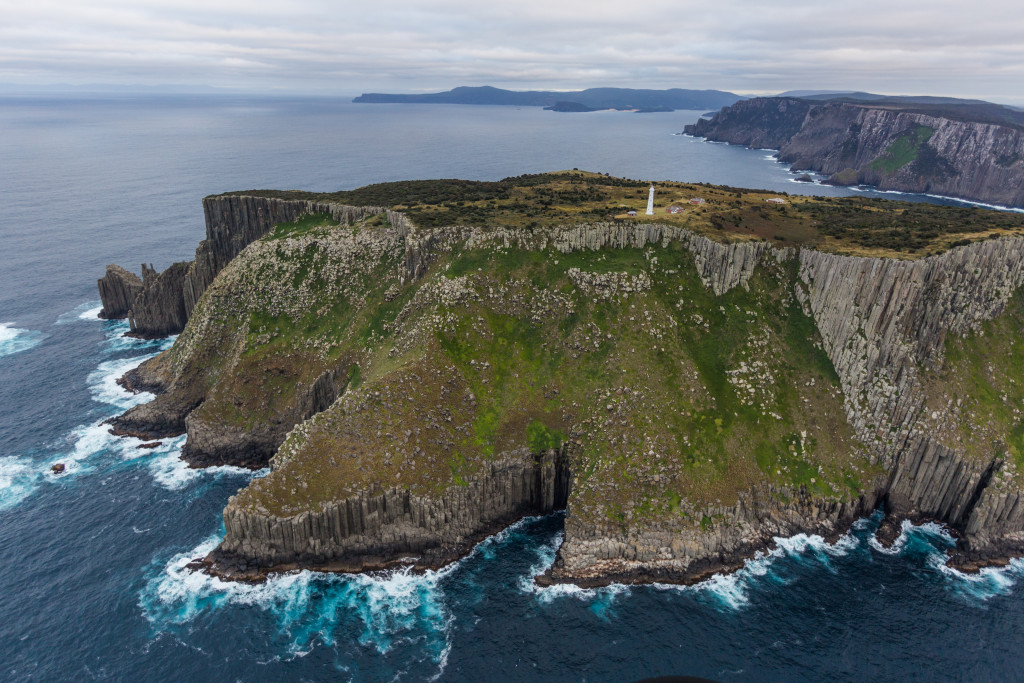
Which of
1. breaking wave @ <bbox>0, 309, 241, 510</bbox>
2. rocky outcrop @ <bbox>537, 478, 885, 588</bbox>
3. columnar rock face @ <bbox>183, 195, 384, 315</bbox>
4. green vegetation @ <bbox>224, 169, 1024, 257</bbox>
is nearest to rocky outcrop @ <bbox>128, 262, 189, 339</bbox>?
columnar rock face @ <bbox>183, 195, 384, 315</bbox>

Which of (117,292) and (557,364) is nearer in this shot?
(557,364)

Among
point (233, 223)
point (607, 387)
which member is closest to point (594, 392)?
point (607, 387)

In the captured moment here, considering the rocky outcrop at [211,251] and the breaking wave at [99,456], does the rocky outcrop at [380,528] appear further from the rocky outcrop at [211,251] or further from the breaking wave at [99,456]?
the rocky outcrop at [211,251]

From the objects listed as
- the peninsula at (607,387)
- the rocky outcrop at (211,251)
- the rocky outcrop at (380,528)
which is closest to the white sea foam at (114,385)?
the peninsula at (607,387)

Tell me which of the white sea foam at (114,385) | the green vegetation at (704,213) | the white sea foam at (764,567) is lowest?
the white sea foam at (764,567)

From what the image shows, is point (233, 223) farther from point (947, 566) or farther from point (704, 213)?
point (947, 566)

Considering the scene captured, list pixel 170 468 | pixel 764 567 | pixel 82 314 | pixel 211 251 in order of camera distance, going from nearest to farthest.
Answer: pixel 764 567 < pixel 170 468 < pixel 211 251 < pixel 82 314

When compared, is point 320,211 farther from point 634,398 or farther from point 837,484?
point 837,484

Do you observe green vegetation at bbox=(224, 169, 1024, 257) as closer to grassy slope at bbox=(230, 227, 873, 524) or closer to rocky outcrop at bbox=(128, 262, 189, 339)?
grassy slope at bbox=(230, 227, 873, 524)
